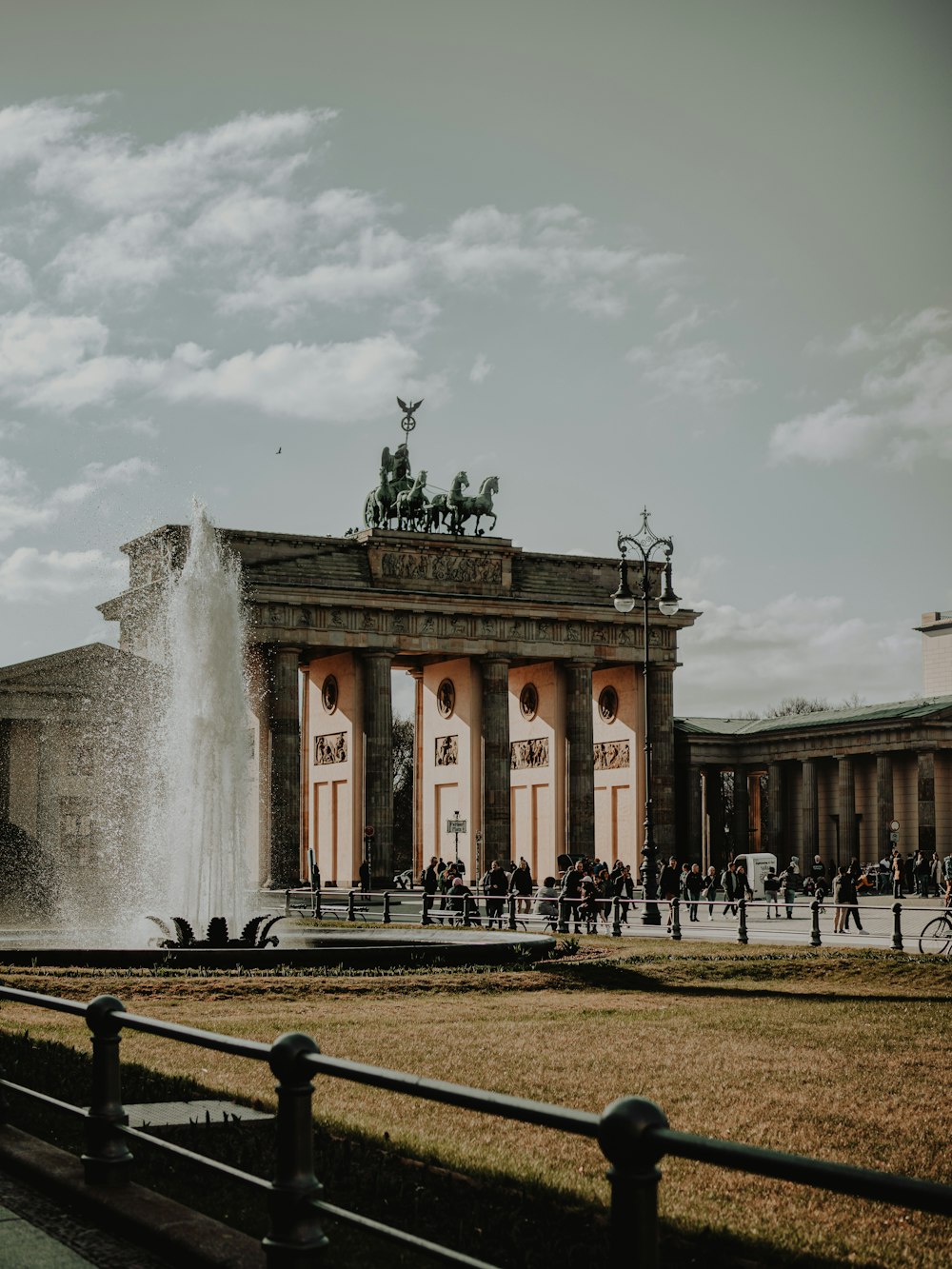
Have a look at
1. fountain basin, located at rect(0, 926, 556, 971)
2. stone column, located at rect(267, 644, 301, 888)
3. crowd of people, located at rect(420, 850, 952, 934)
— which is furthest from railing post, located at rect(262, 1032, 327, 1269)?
stone column, located at rect(267, 644, 301, 888)

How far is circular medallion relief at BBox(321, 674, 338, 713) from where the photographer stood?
9094 centimetres

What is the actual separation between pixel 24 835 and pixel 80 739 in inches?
621

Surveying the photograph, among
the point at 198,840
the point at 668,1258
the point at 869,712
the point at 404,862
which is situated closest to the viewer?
the point at 668,1258

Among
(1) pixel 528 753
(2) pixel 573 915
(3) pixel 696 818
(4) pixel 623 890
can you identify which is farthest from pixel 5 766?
(3) pixel 696 818

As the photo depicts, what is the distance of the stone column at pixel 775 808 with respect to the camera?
3792 inches

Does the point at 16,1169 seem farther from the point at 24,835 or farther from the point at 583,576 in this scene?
the point at 583,576

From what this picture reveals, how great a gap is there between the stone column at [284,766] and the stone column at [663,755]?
20042mm

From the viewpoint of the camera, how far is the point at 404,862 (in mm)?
131750

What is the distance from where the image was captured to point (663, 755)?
9306cm

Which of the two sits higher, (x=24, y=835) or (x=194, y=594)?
(x=194, y=594)

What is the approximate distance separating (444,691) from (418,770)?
519cm

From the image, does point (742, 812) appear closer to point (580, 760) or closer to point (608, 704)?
point (608, 704)

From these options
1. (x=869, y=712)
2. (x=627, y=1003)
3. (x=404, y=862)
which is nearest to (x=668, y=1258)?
(x=627, y=1003)

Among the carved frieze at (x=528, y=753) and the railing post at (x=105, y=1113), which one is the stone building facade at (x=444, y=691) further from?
the railing post at (x=105, y=1113)
